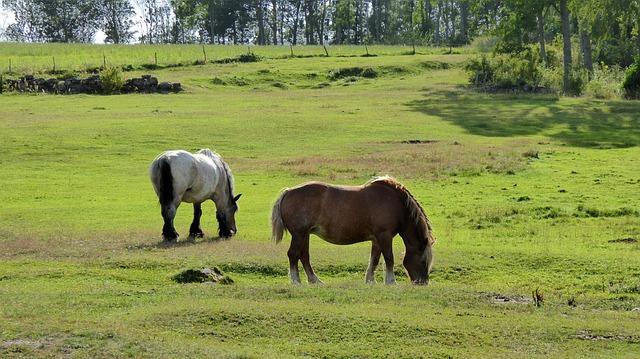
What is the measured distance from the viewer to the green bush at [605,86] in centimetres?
5927

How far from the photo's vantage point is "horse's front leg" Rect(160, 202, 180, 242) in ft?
70.8

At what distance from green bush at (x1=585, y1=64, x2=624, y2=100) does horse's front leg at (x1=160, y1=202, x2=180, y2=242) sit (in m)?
43.1

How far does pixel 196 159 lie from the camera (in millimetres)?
22359

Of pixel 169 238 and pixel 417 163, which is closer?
pixel 169 238

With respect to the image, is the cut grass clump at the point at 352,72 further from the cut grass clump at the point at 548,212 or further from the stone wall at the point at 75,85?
the cut grass clump at the point at 548,212

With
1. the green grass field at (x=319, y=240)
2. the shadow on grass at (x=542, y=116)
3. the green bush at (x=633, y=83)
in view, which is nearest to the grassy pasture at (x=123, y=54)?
the green grass field at (x=319, y=240)

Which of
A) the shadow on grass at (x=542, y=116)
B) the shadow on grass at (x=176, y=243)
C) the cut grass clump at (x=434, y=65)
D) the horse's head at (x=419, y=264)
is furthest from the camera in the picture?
the cut grass clump at (x=434, y=65)

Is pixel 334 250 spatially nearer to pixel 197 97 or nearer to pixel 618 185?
pixel 618 185

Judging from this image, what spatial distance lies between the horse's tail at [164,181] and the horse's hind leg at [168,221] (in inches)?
4.9

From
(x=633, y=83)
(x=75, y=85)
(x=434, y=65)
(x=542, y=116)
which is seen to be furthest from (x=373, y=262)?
(x=434, y=65)

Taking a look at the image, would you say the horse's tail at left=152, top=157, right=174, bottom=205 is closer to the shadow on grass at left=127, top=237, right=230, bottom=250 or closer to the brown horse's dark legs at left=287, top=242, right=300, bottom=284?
the shadow on grass at left=127, top=237, right=230, bottom=250

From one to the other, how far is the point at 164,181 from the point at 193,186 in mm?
999

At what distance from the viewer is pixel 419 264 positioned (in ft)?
52.7

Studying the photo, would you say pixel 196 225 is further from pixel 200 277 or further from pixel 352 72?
pixel 352 72
